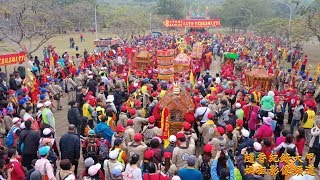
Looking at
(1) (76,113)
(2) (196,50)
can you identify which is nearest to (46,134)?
(1) (76,113)

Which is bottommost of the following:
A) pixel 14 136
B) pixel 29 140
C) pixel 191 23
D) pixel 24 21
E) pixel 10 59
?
pixel 191 23

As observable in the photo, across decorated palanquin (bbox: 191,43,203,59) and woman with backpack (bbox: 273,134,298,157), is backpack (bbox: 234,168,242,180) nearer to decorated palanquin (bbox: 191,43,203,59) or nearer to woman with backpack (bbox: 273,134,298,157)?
woman with backpack (bbox: 273,134,298,157)

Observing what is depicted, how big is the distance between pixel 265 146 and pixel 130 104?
4.41 m

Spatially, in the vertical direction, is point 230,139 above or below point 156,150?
below

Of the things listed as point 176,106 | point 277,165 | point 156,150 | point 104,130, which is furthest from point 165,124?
point 277,165

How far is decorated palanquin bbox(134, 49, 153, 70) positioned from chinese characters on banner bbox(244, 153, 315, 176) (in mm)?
12207

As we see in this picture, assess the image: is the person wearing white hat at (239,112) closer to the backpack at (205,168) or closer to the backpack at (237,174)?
the backpack at (205,168)

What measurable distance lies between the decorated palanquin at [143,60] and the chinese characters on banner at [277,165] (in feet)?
40.0

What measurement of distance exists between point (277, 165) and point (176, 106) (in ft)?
10.1

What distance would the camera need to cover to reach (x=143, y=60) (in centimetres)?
1847

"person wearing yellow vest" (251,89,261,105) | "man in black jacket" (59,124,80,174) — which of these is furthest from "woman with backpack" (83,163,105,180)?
"person wearing yellow vest" (251,89,261,105)

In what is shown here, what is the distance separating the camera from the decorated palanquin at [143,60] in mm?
18375

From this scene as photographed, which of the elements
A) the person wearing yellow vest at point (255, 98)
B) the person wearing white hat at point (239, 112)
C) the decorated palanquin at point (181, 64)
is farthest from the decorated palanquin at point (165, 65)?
the person wearing white hat at point (239, 112)

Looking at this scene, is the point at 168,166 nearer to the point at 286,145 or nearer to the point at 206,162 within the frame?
the point at 206,162
